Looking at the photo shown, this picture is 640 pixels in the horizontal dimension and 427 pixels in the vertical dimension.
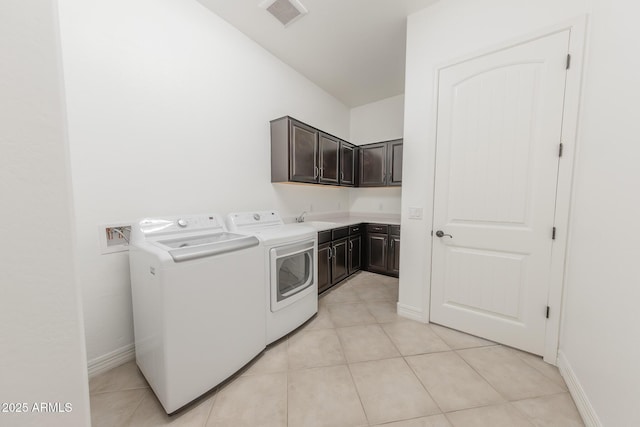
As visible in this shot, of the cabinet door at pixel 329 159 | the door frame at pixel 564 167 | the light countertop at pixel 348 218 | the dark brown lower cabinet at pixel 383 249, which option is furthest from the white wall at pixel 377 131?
the door frame at pixel 564 167

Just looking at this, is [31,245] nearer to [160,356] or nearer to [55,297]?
[55,297]

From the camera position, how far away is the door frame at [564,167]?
4.72 ft

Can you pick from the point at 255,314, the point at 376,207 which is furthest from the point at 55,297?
the point at 376,207

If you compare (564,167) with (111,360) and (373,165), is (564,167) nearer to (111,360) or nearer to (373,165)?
(373,165)

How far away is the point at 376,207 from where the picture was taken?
392 cm

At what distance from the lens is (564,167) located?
151cm

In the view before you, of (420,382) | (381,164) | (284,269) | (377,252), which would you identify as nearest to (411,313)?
(420,382)

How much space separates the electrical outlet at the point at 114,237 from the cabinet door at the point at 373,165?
3014mm

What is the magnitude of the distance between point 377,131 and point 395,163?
887 mm

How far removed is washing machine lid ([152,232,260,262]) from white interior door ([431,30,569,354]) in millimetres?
1716

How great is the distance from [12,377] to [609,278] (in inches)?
89.2

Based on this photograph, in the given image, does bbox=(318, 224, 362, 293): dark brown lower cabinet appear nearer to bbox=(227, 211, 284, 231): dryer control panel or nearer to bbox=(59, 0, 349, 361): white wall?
bbox=(227, 211, 284, 231): dryer control panel

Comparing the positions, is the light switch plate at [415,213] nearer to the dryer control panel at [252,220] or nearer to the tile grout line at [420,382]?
the tile grout line at [420,382]

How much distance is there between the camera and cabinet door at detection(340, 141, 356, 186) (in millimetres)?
3307
